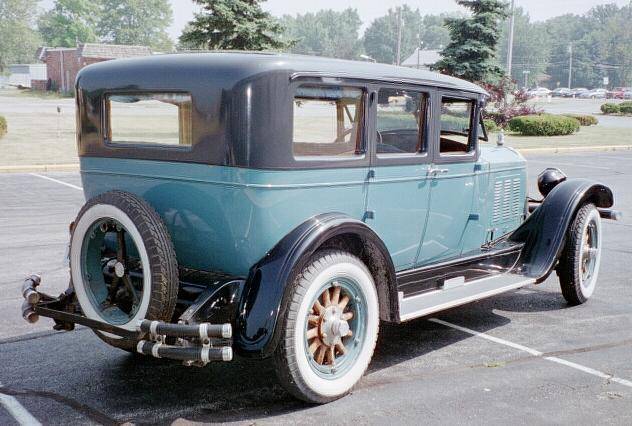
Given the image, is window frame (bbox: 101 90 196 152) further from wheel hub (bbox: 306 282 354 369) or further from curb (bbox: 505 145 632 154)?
curb (bbox: 505 145 632 154)

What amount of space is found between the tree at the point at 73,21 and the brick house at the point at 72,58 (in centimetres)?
2842

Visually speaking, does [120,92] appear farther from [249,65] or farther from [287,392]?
[287,392]

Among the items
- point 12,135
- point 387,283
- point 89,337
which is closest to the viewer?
point 387,283

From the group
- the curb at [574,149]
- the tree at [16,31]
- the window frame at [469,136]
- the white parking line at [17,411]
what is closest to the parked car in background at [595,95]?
the curb at [574,149]

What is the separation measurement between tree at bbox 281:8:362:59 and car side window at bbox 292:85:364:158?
450ft

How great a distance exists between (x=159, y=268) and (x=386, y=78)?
1.81 metres

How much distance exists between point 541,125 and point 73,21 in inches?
3245

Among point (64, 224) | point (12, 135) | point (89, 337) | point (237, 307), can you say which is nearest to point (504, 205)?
point (237, 307)

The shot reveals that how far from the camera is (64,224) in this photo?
8.80 meters

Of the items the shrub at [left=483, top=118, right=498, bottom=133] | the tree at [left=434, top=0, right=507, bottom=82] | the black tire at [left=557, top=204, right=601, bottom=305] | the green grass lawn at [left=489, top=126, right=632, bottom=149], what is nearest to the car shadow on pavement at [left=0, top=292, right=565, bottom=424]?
the black tire at [left=557, top=204, right=601, bottom=305]

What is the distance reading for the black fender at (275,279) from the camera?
3.39 metres

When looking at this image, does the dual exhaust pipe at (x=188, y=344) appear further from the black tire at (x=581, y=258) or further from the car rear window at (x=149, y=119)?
the black tire at (x=581, y=258)

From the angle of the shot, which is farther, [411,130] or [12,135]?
[12,135]

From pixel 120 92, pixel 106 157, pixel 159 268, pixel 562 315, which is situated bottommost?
pixel 562 315
